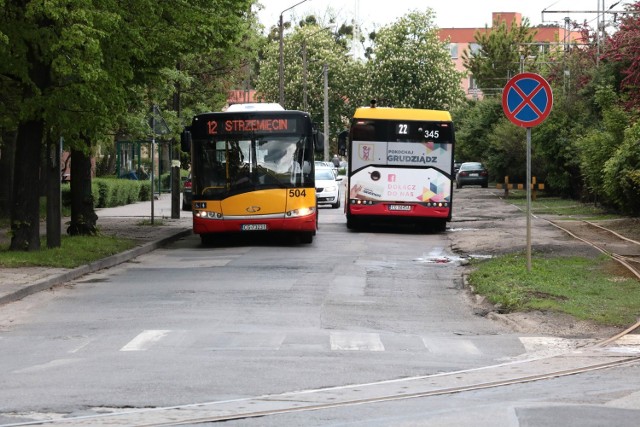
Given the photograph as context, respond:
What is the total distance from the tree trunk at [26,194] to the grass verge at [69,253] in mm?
273

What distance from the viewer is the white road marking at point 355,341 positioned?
11219 mm

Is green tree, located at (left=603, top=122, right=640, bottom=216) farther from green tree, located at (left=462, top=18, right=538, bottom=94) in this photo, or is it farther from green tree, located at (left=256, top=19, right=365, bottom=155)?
green tree, located at (left=462, top=18, right=538, bottom=94)

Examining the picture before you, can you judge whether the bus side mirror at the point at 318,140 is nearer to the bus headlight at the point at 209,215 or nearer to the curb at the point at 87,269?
the bus headlight at the point at 209,215

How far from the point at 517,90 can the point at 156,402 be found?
10373 mm

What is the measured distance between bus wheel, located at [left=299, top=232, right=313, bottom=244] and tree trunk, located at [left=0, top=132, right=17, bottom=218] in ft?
35.2

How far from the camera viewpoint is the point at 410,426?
7402 millimetres

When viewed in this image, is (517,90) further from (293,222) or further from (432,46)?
(432,46)

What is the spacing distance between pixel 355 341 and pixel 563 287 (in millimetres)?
5073

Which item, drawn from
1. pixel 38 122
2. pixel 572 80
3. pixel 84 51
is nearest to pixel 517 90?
pixel 84 51

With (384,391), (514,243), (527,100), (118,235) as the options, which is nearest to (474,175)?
(118,235)

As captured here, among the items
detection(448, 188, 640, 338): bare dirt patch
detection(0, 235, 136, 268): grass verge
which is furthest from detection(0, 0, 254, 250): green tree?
detection(448, 188, 640, 338): bare dirt patch

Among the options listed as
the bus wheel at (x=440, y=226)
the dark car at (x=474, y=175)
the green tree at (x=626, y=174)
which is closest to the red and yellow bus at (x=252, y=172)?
the bus wheel at (x=440, y=226)

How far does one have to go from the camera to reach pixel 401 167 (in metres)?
30.2

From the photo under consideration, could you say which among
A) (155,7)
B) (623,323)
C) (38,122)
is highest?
(155,7)
